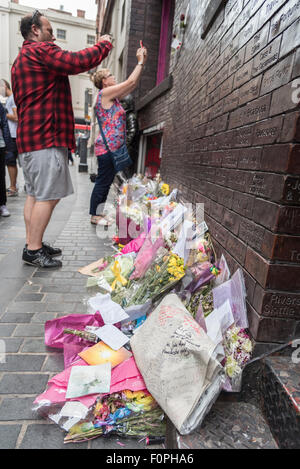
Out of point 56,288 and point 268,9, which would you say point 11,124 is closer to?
point 56,288

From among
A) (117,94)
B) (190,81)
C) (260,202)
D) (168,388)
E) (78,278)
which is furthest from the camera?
(117,94)

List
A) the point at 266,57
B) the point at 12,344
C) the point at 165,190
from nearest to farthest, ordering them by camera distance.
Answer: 1. the point at 266,57
2. the point at 12,344
3. the point at 165,190

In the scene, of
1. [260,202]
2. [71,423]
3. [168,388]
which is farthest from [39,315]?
[260,202]

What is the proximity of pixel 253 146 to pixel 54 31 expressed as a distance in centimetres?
3856

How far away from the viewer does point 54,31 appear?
3222 centimetres

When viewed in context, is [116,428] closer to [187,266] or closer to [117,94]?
[187,266]

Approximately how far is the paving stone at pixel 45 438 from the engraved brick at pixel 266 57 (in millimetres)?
2002

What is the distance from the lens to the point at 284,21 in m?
1.41

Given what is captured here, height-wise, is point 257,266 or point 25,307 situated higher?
point 257,266

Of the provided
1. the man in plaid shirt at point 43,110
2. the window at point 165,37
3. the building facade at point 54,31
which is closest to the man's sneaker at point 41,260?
the man in plaid shirt at point 43,110

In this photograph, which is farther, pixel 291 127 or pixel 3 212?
pixel 3 212

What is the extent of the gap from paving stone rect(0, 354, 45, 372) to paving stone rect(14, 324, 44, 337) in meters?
0.22

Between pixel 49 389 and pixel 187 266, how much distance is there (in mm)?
1178

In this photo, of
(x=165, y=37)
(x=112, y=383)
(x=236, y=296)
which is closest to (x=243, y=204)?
(x=236, y=296)
